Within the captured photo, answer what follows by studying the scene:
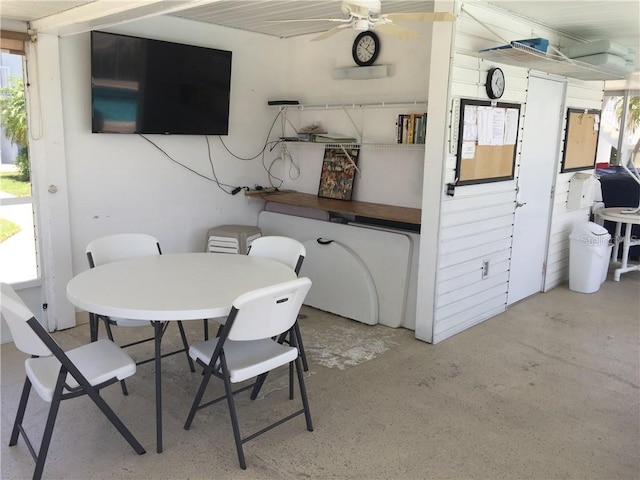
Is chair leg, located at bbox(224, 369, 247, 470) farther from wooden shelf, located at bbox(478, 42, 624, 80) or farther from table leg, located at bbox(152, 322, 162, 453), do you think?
wooden shelf, located at bbox(478, 42, 624, 80)

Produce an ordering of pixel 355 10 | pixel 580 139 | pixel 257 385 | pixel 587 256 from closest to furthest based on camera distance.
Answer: pixel 355 10
pixel 257 385
pixel 587 256
pixel 580 139

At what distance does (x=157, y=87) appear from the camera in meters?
4.41

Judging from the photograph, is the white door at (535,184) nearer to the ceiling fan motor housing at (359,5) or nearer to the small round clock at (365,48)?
the small round clock at (365,48)

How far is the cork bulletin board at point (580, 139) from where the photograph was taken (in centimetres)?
544

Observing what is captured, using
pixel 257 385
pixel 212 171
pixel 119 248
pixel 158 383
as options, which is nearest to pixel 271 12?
pixel 212 171

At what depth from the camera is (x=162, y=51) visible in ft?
14.4

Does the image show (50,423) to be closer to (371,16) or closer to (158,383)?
(158,383)

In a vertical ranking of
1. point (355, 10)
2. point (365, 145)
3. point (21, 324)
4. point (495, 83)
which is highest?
point (355, 10)

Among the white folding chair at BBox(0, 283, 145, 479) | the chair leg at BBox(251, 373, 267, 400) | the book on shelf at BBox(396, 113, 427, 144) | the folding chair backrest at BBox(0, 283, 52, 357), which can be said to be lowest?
the chair leg at BBox(251, 373, 267, 400)

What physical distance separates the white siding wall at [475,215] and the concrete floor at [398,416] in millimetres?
308

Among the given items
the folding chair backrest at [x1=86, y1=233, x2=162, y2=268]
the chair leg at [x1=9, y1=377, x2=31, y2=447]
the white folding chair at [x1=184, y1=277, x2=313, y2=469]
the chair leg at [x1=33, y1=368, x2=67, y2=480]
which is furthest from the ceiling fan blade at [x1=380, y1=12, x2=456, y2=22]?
the chair leg at [x1=9, y1=377, x2=31, y2=447]

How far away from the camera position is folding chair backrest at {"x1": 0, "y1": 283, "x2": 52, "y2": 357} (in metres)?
2.24

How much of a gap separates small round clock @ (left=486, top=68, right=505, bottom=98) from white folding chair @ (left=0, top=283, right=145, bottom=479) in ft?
10.6

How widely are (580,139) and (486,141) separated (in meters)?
2.02
